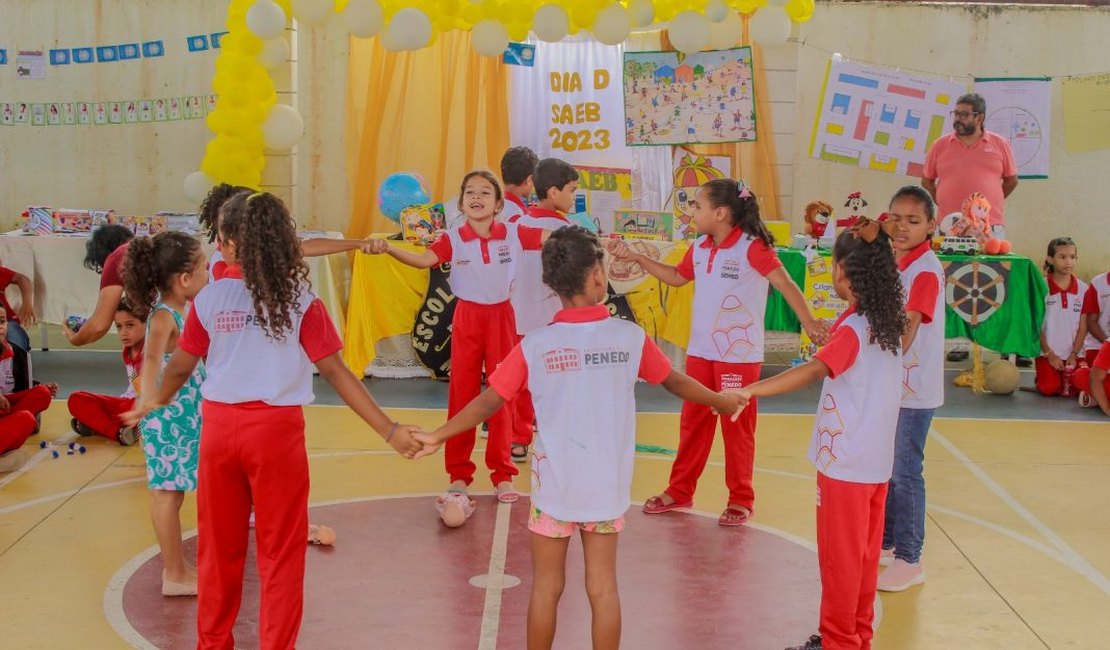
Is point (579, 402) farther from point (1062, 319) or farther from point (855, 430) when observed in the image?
point (1062, 319)

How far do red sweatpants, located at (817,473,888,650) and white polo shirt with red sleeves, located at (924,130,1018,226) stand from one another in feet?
19.1

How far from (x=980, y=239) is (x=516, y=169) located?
4106mm

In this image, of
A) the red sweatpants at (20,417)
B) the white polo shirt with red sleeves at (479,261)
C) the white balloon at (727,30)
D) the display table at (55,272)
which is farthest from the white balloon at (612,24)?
the red sweatpants at (20,417)

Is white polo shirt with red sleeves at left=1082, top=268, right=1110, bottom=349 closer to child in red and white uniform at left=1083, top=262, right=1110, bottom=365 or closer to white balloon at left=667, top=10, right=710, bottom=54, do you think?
child in red and white uniform at left=1083, top=262, right=1110, bottom=365

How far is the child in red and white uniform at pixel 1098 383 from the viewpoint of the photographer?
8.47 metres

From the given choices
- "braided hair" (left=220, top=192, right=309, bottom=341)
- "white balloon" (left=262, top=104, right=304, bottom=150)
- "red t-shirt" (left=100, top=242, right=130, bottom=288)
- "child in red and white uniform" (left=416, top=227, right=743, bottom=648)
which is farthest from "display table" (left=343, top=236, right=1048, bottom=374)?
"child in red and white uniform" (left=416, top=227, right=743, bottom=648)

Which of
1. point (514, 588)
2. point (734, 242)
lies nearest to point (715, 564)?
point (514, 588)

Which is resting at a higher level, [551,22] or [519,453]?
[551,22]

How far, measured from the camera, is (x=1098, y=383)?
852 cm

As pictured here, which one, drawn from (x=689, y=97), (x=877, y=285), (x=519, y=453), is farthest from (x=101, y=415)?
(x=689, y=97)

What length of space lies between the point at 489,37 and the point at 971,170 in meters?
3.79

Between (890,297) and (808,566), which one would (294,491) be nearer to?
(890,297)

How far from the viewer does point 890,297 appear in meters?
4.24

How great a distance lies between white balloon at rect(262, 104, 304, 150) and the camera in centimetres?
942
